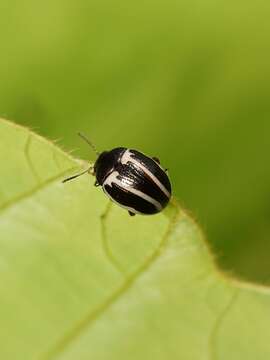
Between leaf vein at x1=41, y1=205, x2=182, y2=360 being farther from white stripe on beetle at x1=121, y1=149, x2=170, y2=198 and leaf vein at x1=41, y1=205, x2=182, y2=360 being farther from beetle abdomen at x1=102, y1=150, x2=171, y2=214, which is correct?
white stripe on beetle at x1=121, y1=149, x2=170, y2=198

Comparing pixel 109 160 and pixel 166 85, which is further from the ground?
pixel 166 85

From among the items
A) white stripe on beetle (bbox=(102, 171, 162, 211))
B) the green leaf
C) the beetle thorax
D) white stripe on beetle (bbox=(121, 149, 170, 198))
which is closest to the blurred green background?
the beetle thorax

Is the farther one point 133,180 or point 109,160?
point 109,160

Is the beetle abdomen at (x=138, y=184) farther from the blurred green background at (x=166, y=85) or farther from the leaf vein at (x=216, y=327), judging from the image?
the leaf vein at (x=216, y=327)

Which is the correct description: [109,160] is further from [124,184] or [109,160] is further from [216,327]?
[216,327]

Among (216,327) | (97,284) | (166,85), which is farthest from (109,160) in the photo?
(216,327)

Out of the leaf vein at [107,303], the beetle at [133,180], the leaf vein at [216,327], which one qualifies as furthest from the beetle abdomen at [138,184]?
the leaf vein at [216,327]
